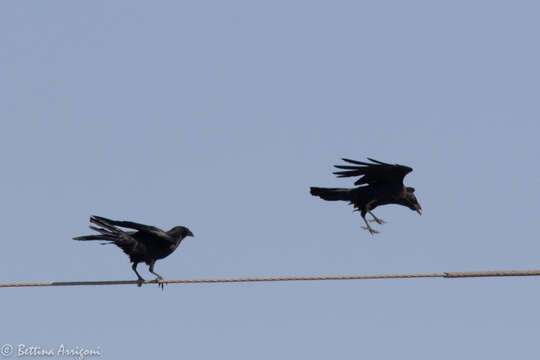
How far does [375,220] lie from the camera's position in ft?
59.1

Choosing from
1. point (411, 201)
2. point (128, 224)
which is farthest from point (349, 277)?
point (411, 201)

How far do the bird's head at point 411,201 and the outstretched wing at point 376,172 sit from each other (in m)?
0.27

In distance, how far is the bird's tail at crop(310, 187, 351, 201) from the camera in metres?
17.9

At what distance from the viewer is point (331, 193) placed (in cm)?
1789

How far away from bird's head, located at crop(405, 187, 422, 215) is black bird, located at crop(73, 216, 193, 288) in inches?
152

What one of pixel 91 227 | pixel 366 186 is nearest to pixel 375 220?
pixel 366 186

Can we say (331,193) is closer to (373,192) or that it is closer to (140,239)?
(373,192)

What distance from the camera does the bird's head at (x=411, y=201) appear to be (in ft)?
59.5

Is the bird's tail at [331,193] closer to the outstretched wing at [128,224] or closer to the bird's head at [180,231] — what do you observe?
the bird's head at [180,231]

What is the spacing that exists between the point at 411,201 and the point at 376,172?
0.90 meters

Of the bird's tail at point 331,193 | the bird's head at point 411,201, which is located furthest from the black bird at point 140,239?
the bird's head at point 411,201

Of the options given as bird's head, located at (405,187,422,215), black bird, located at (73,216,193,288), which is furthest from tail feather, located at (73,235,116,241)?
bird's head, located at (405,187,422,215)

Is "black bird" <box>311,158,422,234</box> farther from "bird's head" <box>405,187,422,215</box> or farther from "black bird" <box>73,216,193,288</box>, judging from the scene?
"black bird" <box>73,216,193,288</box>

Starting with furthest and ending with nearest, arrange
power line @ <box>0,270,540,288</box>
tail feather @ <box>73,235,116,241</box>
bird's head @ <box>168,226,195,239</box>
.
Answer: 1. bird's head @ <box>168,226,195,239</box>
2. tail feather @ <box>73,235,116,241</box>
3. power line @ <box>0,270,540,288</box>
